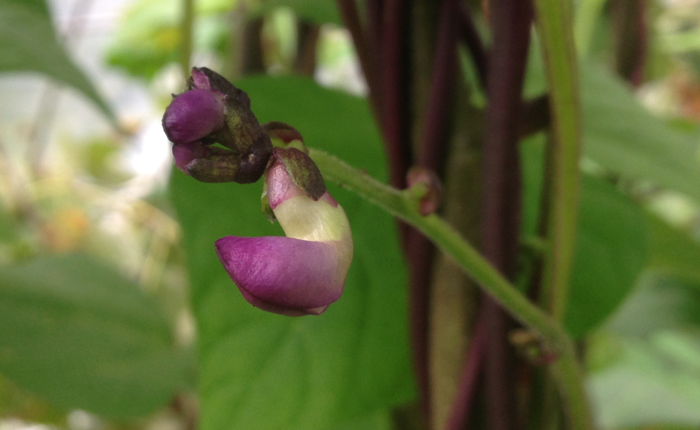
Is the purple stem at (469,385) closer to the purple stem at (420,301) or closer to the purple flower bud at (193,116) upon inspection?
the purple stem at (420,301)

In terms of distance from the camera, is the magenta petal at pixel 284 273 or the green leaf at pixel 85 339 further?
the green leaf at pixel 85 339

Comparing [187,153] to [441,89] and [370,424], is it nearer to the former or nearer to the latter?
[441,89]

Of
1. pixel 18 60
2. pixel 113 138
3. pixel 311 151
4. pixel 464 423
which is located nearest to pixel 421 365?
pixel 464 423

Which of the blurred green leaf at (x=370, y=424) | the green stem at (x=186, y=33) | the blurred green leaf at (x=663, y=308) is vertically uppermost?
the green stem at (x=186, y=33)

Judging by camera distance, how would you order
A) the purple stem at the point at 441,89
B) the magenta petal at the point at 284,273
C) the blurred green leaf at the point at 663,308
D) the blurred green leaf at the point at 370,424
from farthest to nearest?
the blurred green leaf at the point at 663,308, the blurred green leaf at the point at 370,424, the purple stem at the point at 441,89, the magenta petal at the point at 284,273

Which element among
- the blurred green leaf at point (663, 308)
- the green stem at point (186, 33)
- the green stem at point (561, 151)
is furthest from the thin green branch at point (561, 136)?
the blurred green leaf at point (663, 308)

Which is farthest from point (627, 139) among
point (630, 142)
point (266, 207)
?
point (266, 207)

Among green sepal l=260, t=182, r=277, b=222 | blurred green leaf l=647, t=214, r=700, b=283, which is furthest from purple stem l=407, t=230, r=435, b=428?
blurred green leaf l=647, t=214, r=700, b=283
